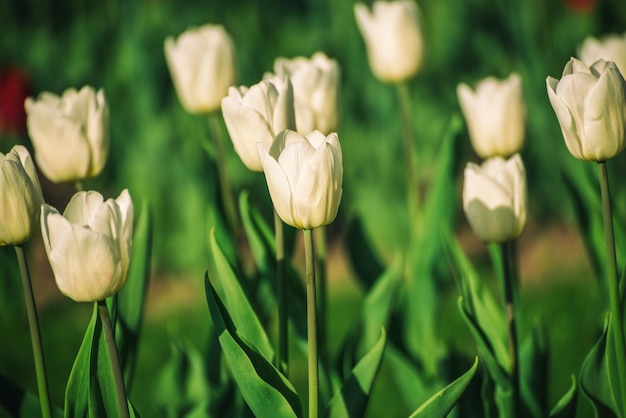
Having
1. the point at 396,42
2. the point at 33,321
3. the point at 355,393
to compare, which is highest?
the point at 396,42

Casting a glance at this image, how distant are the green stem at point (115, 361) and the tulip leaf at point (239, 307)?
9.0 inches

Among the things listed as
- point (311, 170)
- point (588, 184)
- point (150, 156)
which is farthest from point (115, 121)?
point (311, 170)

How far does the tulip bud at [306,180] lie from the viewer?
1.26 meters

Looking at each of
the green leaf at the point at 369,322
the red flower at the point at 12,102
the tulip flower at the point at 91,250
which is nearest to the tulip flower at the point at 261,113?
the tulip flower at the point at 91,250

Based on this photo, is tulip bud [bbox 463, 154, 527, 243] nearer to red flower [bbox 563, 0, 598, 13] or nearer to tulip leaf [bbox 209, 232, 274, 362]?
tulip leaf [bbox 209, 232, 274, 362]

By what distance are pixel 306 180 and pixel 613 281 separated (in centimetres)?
55

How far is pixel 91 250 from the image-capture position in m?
1.25

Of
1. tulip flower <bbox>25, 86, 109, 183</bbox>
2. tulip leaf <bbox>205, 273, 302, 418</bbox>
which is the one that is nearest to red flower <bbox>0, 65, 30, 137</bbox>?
tulip flower <bbox>25, 86, 109, 183</bbox>

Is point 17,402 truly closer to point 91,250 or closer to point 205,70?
point 91,250

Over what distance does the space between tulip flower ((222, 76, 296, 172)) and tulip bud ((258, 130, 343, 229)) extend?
0.53 feet

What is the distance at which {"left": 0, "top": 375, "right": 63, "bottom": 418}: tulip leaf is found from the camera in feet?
5.03

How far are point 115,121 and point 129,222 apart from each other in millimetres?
2475

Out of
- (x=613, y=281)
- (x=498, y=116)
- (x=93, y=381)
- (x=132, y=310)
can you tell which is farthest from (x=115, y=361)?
(x=498, y=116)

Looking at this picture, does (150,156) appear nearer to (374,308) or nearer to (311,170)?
(374,308)
